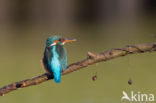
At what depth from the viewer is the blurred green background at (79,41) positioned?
643 cm

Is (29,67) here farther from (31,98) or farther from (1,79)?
(31,98)

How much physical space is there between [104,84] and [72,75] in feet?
3.54

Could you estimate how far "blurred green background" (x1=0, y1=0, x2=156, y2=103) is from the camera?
643 cm

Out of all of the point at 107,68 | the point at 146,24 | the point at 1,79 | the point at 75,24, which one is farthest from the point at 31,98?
the point at 75,24

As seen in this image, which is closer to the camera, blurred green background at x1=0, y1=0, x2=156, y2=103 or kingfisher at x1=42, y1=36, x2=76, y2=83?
kingfisher at x1=42, y1=36, x2=76, y2=83

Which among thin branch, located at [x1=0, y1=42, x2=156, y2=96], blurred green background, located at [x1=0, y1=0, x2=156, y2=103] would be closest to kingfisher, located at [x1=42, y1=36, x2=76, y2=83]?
thin branch, located at [x1=0, y1=42, x2=156, y2=96]

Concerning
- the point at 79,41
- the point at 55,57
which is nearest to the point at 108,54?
the point at 55,57

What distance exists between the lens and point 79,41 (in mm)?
12992

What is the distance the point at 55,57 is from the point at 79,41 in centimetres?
1013

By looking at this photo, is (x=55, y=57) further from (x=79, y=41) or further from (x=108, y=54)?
(x=79, y=41)

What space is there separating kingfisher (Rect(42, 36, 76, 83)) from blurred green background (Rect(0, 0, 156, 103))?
2.14 feet

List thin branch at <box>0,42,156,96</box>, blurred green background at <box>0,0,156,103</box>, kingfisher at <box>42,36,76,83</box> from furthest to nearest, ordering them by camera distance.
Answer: blurred green background at <box>0,0,156,103</box> → kingfisher at <box>42,36,76,83</box> → thin branch at <box>0,42,156,96</box>

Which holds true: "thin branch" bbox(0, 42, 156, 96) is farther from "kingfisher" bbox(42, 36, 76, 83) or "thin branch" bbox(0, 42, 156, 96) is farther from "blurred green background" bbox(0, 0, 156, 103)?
"blurred green background" bbox(0, 0, 156, 103)

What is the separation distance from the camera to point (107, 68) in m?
8.49
